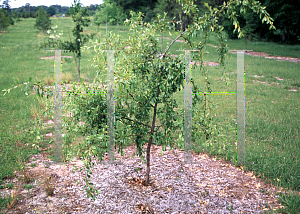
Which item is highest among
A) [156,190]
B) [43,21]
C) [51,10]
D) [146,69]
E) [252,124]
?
[51,10]

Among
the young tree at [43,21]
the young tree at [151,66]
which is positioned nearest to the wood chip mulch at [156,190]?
the young tree at [151,66]

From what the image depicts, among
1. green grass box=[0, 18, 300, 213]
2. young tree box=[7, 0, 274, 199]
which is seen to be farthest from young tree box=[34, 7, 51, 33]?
young tree box=[7, 0, 274, 199]

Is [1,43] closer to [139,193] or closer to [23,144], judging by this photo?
[23,144]

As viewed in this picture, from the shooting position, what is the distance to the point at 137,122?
12.9 feet

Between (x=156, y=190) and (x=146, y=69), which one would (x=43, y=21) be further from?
(x=156, y=190)

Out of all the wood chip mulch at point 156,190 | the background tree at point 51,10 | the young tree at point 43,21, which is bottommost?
the wood chip mulch at point 156,190

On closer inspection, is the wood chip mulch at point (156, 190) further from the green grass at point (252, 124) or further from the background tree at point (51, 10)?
the background tree at point (51, 10)

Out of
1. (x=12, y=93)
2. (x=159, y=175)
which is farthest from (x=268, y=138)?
(x=12, y=93)

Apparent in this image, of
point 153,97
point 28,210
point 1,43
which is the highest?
point 1,43

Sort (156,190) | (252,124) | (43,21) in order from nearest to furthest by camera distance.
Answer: (156,190), (252,124), (43,21)

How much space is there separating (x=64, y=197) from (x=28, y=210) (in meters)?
0.54

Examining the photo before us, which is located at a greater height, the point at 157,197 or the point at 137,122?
the point at 137,122

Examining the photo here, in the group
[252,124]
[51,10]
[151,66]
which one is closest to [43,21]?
[252,124]

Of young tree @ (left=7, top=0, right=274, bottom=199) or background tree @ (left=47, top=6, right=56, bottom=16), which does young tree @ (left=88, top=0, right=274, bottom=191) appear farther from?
background tree @ (left=47, top=6, right=56, bottom=16)
